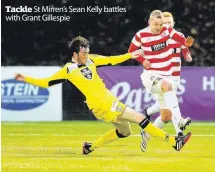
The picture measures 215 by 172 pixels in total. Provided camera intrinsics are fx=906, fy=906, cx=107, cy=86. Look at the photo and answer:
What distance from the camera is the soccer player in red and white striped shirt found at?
43.5 feet

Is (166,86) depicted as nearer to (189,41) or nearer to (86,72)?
(189,41)

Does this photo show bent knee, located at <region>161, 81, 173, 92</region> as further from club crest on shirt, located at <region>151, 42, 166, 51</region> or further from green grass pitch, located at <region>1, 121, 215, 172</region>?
green grass pitch, located at <region>1, 121, 215, 172</region>

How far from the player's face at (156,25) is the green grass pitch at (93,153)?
5.85ft

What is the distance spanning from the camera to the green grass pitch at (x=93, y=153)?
36.8ft

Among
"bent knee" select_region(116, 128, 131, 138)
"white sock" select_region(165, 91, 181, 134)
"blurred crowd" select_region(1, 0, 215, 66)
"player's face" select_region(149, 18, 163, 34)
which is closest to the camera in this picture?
"bent knee" select_region(116, 128, 131, 138)

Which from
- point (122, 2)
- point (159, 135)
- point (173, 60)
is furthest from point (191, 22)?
point (159, 135)

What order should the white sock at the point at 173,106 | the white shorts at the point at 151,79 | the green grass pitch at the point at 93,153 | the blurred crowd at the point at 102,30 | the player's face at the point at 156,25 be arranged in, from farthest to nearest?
the blurred crowd at the point at 102,30 → the white shorts at the point at 151,79 → the white sock at the point at 173,106 → the player's face at the point at 156,25 → the green grass pitch at the point at 93,153

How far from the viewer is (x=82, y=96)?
21.2 metres

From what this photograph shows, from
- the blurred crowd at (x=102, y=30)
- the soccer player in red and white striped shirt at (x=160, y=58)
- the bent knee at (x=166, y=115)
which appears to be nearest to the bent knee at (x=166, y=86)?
the soccer player in red and white striped shirt at (x=160, y=58)

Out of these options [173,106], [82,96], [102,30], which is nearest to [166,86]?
[173,106]

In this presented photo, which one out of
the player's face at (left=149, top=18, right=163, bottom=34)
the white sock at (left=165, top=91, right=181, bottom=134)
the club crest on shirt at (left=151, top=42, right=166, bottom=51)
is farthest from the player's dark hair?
the white sock at (left=165, top=91, right=181, bottom=134)

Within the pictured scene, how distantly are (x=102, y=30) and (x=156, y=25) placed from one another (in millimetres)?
11127

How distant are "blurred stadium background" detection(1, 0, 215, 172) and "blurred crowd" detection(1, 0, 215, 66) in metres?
0.03

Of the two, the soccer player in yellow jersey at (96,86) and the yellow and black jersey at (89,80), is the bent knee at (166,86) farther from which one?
the yellow and black jersey at (89,80)
